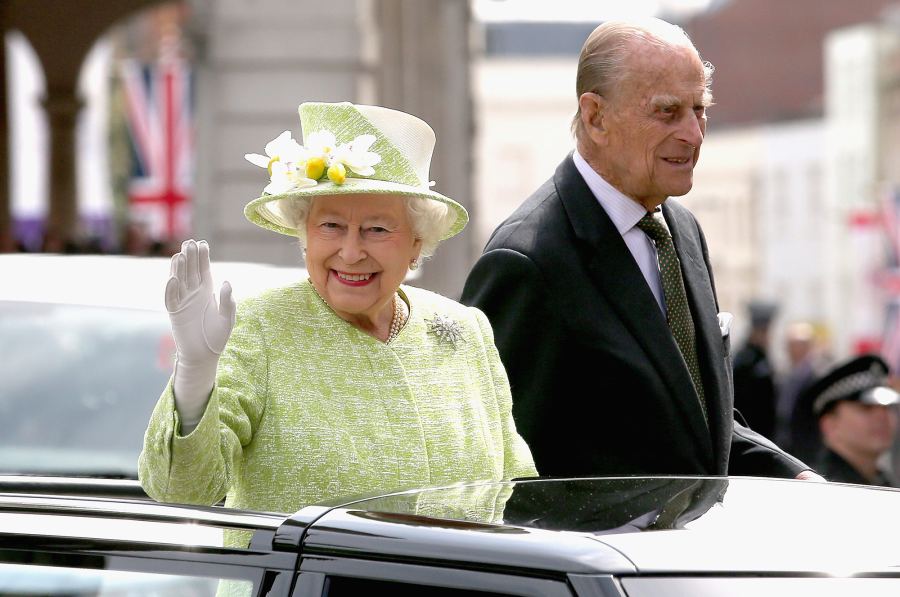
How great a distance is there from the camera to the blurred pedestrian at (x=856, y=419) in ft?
24.8


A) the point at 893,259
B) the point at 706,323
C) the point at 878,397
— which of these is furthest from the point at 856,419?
the point at 893,259

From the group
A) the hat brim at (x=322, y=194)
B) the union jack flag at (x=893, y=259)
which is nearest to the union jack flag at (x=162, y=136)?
the union jack flag at (x=893, y=259)

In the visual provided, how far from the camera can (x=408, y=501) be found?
2730 millimetres

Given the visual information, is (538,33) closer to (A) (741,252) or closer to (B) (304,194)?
(A) (741,252)

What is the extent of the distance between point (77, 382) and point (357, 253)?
2.40 metres

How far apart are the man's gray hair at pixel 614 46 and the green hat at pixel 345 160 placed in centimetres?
59

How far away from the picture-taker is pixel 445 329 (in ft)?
11.5

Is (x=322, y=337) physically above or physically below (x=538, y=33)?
above

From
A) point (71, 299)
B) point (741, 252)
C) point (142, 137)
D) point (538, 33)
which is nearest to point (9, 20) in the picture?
point (142, 137)

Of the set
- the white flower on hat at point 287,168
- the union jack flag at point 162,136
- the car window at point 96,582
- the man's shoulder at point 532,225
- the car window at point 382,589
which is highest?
the white flower on hat at point 287,168

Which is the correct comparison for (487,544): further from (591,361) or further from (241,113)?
(241,113)

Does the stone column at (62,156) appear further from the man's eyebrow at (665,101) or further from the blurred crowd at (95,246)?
the man's eyebrow at (665,101)

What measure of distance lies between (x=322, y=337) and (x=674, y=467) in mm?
933

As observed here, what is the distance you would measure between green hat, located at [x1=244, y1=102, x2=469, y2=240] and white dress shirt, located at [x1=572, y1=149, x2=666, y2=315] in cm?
48
